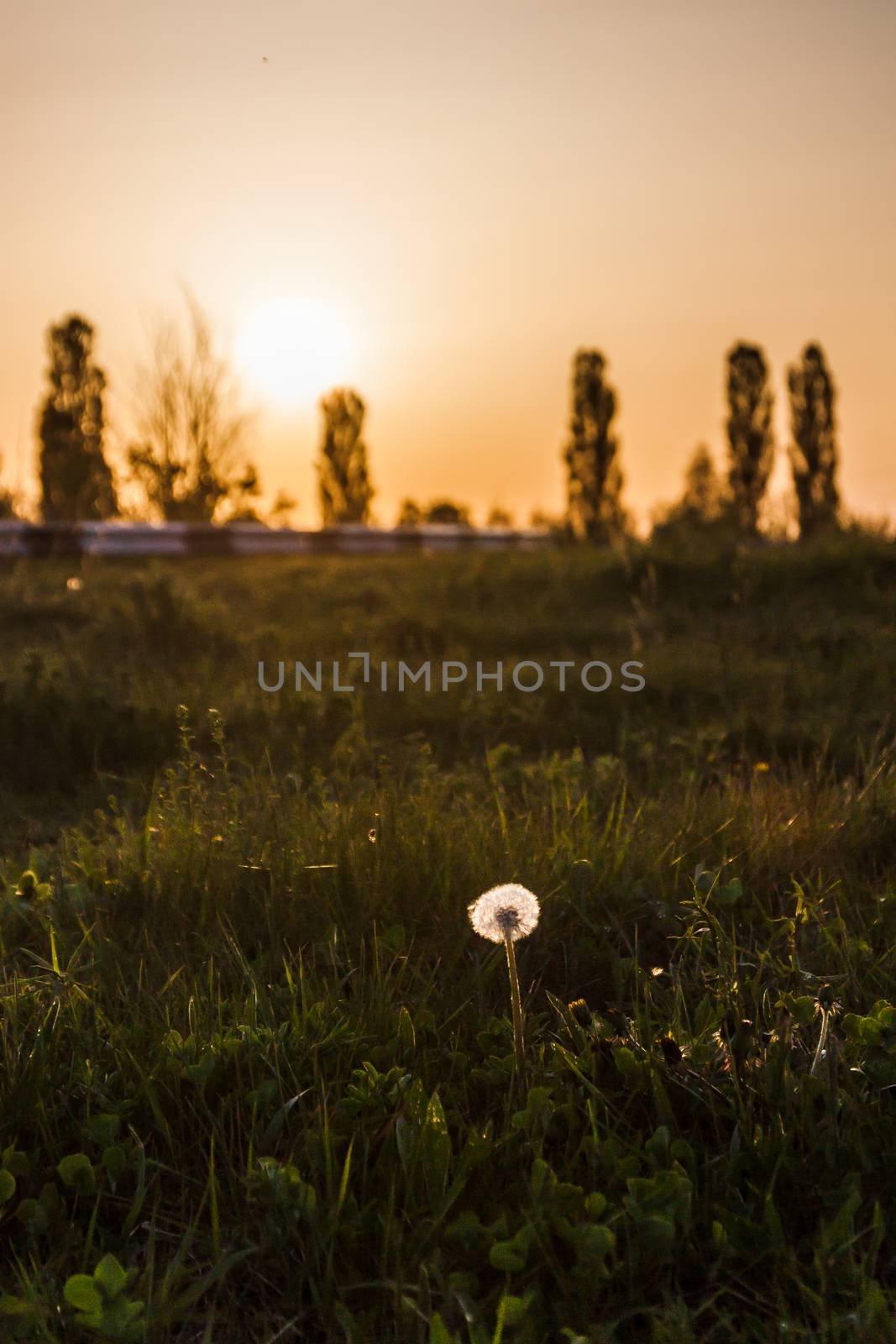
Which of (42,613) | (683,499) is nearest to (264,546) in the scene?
(683,499)

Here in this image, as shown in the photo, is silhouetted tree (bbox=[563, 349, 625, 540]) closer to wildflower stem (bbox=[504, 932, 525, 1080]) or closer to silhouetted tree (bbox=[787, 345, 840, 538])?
silhouetted tree (bbox=[787, 345, 840, 538])

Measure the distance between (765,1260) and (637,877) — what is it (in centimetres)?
117

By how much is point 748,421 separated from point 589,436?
567 cm

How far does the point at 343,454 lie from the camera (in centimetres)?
4291

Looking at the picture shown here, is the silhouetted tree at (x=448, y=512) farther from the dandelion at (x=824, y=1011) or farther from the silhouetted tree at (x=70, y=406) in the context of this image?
the dandelion at (x=824, y=1011)

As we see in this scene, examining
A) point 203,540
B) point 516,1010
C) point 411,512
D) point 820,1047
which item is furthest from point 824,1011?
point 411,512

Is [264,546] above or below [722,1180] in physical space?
above

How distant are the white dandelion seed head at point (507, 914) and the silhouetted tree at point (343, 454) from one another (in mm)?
41278

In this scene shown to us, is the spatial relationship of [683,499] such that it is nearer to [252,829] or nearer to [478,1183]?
[252,829]

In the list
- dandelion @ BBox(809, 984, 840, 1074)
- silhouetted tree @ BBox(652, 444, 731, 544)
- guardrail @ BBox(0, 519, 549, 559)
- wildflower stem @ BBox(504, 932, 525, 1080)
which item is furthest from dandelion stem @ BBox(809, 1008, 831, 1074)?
guardrail @ BBox(0, 519, 549, 559)

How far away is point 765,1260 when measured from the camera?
157cm

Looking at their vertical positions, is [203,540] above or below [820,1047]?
above

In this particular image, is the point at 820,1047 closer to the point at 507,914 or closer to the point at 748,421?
the point at 507,914

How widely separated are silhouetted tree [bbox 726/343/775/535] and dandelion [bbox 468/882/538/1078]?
37499 millimetres
